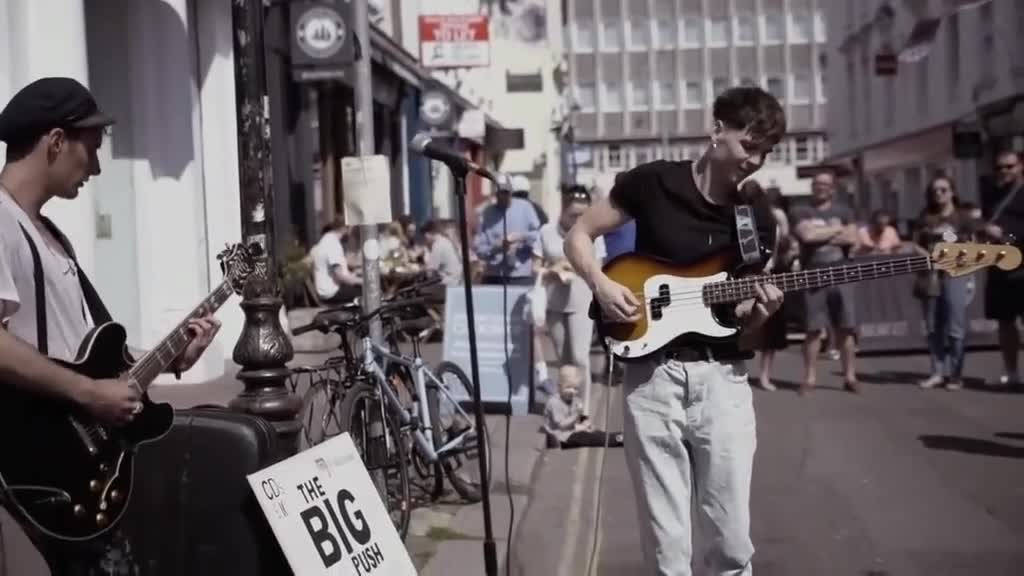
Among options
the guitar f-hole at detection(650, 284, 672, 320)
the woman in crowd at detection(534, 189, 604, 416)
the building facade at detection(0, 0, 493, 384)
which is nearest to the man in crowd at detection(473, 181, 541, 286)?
the woman in crowd at detection(534, 189, 604, 416)

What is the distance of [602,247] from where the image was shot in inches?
388

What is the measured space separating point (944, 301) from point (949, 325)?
24 centimetres

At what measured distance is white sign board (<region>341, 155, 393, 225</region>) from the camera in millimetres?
7109

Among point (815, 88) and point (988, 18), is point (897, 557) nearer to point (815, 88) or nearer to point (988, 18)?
point (988, 18)

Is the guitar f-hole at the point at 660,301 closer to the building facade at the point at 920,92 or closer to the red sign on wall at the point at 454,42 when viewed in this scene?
the red sign on wall at the point at 454,42

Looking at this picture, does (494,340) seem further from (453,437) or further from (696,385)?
(696,385)

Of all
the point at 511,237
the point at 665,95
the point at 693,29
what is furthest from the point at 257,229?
the point at 693,29

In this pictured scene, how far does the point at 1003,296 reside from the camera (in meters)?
11.5

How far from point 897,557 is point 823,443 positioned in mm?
3370

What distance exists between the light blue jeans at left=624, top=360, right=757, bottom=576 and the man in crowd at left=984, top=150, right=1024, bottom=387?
5309 mm

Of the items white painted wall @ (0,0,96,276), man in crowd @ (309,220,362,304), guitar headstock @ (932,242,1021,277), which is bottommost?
man in crowd @ (309,220,362,304)

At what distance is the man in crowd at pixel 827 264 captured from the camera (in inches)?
504

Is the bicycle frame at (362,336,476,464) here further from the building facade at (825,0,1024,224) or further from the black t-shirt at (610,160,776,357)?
the building facade at (825,0,1024,224)

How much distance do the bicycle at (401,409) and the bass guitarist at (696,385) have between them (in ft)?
6.89
